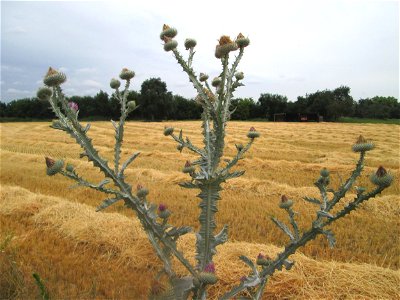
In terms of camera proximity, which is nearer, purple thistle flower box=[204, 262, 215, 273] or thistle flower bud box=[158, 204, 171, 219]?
purple thistle flower box=[204, 262, 215, 273]

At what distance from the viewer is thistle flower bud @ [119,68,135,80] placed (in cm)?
242

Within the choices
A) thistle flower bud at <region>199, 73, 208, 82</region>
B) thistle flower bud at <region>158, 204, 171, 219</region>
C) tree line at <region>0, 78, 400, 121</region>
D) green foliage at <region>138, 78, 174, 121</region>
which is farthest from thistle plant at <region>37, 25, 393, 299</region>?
green foliage at <region>138, 78, 174, 121</region>

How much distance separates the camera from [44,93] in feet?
5.70

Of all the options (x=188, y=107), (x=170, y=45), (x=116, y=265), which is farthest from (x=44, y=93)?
(x=188, y=107)

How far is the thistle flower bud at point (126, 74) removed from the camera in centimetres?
242

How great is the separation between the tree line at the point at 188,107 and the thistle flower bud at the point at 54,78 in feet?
144

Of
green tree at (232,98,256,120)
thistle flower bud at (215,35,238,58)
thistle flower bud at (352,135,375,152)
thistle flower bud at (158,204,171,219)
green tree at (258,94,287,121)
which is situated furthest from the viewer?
green tree at (258,94,287,121)

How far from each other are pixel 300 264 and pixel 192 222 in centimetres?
251

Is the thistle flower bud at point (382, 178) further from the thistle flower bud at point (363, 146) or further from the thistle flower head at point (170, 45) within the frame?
the thistle flower head at point (170, 45)

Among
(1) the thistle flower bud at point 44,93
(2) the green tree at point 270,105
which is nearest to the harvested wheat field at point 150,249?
(1) the thistle flower bud at point 44,93

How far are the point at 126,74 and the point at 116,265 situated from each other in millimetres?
2912

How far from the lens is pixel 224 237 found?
80.7 inches

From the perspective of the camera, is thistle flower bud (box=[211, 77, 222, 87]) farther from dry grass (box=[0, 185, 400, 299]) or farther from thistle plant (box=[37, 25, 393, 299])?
dry grass (box=[0, 185, 400, 299])

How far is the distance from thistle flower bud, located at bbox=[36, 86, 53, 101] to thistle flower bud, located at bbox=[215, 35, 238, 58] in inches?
30.3
